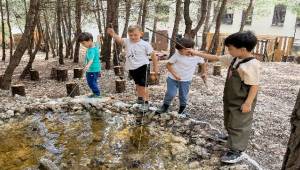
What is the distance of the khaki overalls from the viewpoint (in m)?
3.59

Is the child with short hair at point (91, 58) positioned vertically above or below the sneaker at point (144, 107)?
above

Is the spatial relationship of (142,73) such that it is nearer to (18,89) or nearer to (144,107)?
(144,107)

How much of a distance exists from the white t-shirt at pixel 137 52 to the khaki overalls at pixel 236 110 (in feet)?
6.38

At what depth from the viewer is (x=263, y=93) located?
771 centimetres

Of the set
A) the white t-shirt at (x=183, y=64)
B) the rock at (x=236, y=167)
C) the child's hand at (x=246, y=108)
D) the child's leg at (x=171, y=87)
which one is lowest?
the rock at (x=236, y=167)

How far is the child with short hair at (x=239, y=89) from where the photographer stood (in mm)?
3449

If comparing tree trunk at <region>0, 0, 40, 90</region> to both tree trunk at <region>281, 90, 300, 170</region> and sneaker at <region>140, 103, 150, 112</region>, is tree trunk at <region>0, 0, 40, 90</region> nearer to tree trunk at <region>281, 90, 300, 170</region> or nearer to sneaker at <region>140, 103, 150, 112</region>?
sneaker at <region>140, 103, 150, 112</region>

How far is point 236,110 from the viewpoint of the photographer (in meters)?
3.68

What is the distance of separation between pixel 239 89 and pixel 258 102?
11.1 feet

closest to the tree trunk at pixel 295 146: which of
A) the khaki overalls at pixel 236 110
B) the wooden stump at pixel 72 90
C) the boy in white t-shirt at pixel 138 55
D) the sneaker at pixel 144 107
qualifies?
the khaki overalls at pixel 236 110

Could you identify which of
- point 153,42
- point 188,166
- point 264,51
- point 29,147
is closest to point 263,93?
point 188,166

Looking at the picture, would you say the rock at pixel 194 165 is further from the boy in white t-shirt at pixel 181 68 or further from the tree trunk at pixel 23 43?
the tree trunk at pixel 23 43

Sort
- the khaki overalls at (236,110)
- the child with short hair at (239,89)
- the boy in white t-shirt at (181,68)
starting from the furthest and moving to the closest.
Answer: the boy in white t-shirt at (181,68), the khaki overalls at (236,110), the child with short hair at (239,89)

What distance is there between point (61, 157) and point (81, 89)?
3.57 metres
